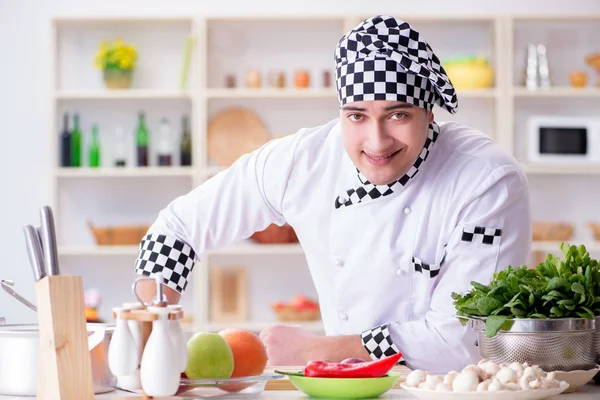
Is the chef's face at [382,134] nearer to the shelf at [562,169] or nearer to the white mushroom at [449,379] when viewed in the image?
the white mushroom at [449,379]

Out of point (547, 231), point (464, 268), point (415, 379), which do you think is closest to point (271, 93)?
point (547, 231)

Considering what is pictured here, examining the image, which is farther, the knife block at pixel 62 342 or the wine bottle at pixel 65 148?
the wine bottle at pixel 65 148

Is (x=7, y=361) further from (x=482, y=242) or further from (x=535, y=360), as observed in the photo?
(x=482, y=242)

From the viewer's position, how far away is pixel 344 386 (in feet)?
4.89

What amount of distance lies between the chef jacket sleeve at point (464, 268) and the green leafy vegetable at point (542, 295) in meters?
0.46

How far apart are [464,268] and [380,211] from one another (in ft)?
0.87

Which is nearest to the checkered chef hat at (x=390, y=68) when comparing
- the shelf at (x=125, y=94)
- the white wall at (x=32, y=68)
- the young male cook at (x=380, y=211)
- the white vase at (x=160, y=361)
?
the young male cook at (x=380, y=211)

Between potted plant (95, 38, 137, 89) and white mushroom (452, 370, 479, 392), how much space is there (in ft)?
12.6

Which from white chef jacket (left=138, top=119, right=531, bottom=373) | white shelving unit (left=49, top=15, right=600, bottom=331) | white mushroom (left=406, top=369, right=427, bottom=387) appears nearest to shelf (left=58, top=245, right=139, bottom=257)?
white shelving unit (left=49, top=15, right=600, bottom=331)

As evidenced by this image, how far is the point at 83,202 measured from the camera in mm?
5188

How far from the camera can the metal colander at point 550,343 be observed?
1541mm

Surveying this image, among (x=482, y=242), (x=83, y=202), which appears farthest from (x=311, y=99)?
(x=482, y=242)

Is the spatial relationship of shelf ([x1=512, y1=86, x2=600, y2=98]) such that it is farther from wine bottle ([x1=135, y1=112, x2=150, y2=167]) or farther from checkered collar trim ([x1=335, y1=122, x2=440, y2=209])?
checkered collar trim ([x1=335, y1=122, x2=440, y2=209])

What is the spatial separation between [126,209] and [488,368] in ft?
13.0
